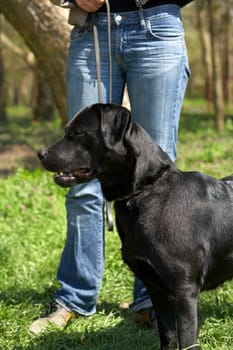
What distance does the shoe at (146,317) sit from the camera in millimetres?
3826

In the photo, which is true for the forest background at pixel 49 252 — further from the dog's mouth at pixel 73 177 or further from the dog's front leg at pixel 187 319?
the dog's mouth at pixel 73 177

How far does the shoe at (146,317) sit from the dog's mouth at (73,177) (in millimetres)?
1275

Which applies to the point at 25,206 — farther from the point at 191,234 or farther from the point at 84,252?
the point at 191,234

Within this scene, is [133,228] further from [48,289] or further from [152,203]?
[48,289]

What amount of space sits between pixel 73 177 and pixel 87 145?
0.19 metres

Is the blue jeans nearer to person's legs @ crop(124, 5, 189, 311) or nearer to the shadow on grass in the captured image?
person's legs @ crop(124, 5, 189, 311)

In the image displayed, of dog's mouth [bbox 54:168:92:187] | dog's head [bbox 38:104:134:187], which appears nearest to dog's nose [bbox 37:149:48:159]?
dog's head [bbox 38:104:134:187]

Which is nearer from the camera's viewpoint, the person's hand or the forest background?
the person's hand

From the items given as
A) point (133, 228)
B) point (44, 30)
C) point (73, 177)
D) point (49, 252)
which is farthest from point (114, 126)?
point (44, 30)

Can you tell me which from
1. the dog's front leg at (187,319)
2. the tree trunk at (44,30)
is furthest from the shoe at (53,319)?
the tree trunk at (44,30)

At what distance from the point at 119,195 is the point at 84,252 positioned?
879 mm

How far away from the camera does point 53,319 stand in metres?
3.76

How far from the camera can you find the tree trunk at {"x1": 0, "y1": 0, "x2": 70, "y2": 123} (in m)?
6.01

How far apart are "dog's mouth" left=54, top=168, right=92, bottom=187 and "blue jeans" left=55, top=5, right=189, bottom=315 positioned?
0.66m
